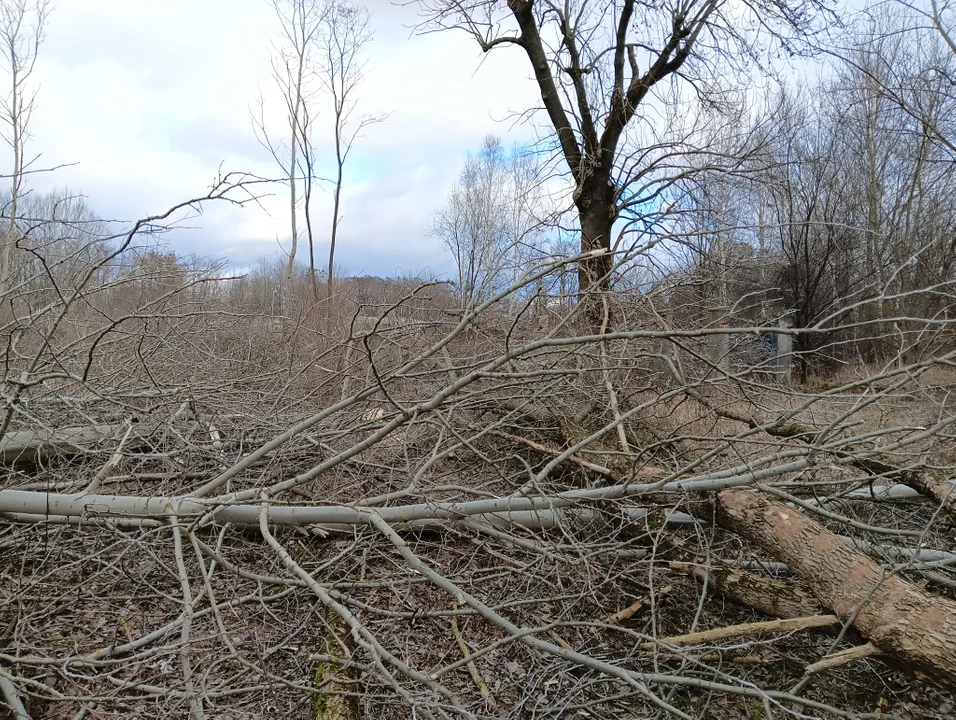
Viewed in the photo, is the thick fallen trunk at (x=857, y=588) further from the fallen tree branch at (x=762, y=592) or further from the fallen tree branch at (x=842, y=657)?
the fallen tree branch at (x=762, y=592)

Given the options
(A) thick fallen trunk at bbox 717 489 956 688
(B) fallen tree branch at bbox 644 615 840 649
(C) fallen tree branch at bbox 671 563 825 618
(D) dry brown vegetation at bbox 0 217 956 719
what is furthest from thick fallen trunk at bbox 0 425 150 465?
(A) thick fallen trunk at bbox 717 489 956 688

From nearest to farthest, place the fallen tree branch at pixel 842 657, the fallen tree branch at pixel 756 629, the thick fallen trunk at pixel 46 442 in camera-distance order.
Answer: the fallen tree branch at pixel 842 657
the fallen tree branch at pixel 756 629
the thick fallen trunk at pixel 46 442

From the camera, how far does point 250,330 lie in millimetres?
6566

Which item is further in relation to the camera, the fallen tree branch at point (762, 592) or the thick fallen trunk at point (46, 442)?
the thick fallen trunk at point (46, 442)

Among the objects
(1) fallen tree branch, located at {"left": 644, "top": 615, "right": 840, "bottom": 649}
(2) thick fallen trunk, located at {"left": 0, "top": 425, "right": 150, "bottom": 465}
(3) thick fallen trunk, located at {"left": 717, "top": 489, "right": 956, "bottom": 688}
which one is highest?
(2) thick fallen trunk, located at {"left": 0, "top": 425, "right": 150, "bottom": 465}

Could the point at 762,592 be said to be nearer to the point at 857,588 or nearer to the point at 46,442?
the point at 857,588

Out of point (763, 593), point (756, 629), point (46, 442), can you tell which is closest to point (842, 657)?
point (756, 629)

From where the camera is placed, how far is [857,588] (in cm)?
285

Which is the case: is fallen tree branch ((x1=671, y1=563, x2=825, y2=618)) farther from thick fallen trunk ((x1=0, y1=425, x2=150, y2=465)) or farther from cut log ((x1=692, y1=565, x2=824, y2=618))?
thick fallen trunk ((x1=0, y1=425, x2=150, y2=465))

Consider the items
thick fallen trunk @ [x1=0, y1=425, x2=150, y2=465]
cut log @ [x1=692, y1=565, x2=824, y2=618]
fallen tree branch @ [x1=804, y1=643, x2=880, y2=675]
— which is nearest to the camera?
fallen tree branch @ [x1=804, y1=643, x2=880, y2=675]

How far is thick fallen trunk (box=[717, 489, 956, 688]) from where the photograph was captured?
2.50m

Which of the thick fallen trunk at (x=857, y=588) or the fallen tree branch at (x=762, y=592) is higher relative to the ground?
the thick fallen trunk at (x=857, y=588)

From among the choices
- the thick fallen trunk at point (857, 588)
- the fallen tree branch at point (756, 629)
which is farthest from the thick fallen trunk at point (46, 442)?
the thick fallen trunk at point (857, 588)

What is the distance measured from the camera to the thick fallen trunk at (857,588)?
8.20 feet
